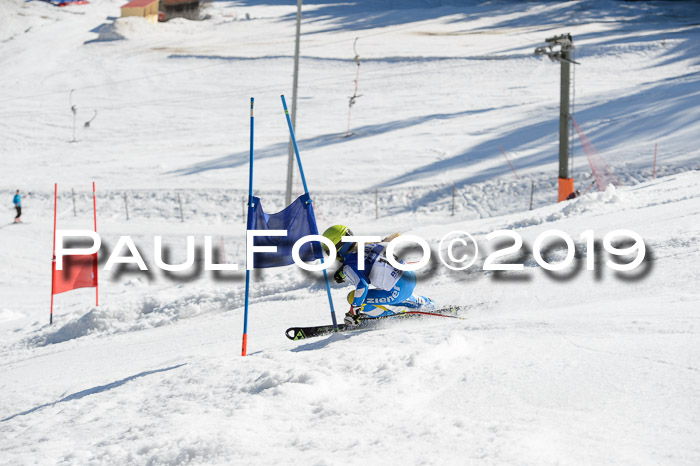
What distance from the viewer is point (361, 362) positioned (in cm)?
610

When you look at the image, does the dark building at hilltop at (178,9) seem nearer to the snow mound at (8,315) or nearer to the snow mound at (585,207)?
the snow mound at (8,315)

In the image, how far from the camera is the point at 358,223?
23688mm

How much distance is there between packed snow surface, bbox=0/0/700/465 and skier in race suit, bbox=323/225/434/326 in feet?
1.33

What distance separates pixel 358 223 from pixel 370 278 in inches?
639

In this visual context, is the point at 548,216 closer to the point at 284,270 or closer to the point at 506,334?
the point at 284,270

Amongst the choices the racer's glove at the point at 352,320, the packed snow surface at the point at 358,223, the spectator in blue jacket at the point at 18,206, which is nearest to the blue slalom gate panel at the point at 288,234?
the racer's glove at the point at 352,320

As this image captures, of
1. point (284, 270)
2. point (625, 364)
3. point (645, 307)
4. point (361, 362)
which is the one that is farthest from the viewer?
point (284, 270)

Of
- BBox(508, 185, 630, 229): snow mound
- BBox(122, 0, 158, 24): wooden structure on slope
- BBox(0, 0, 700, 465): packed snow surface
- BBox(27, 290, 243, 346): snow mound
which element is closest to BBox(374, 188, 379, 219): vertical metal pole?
BBox(0, 0, 700, 465): packed snow surface

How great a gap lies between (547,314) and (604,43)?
130 ft

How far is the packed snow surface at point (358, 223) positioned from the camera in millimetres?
4914

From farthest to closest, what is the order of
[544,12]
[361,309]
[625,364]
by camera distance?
[544,12]
[361,309]
[625,364]

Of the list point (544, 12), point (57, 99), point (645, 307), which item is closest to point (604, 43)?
point (544, 12)

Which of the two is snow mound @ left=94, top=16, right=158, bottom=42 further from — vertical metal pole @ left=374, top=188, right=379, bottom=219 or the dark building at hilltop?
vertical metal pole @ left=374, top=188, right=379, bottom=219

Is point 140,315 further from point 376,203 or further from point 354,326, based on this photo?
point 376,203
